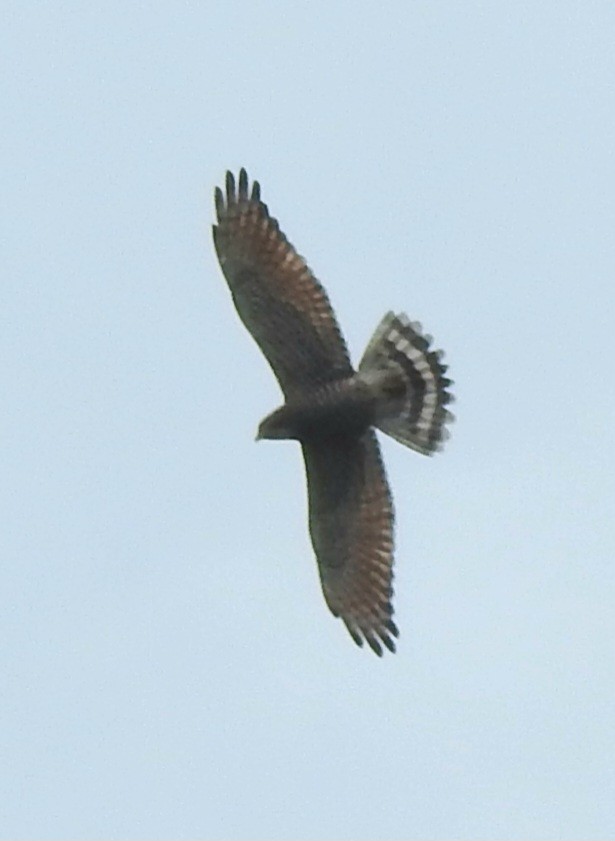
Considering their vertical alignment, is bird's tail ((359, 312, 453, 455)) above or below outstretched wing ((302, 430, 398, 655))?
above

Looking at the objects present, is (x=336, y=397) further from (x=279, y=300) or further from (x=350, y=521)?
(x=350, y=521)

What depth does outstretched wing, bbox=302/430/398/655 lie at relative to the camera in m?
13.0

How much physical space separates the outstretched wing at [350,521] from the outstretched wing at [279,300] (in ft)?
2.01

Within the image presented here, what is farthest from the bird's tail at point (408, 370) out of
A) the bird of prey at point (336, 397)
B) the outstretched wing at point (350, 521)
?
the outstretched wing at point (350, 521)

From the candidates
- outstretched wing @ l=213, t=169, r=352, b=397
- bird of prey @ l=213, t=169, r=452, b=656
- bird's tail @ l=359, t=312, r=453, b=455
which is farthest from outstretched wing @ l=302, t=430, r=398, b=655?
outstretched wing @ l=213, t=169, r=352, b=397

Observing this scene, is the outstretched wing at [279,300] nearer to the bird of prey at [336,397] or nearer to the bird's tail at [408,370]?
the bird of prey at [336,397]

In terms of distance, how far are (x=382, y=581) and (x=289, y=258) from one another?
2547 millimetres

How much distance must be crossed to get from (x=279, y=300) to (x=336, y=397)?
2.81 feet

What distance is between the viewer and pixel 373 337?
1313 cm

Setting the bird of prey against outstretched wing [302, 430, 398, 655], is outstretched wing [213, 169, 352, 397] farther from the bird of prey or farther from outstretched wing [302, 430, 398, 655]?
Answer: outstretched wing [302, 430, 398, 655]

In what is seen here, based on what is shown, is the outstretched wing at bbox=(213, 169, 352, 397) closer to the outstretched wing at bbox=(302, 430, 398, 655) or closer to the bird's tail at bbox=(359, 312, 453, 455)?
the bird's tail at bbox=(359, 312, 453, 455)

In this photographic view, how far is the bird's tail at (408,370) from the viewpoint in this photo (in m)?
13.1

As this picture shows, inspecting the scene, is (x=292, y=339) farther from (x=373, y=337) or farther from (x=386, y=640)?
(x=386, y=640)

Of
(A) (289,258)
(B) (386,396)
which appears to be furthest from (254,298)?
(B) (386,396)
